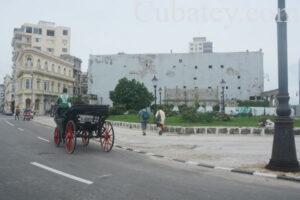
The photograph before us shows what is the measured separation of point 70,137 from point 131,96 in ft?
160

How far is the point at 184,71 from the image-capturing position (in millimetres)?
70312

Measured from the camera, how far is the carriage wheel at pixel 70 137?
12.3 metres

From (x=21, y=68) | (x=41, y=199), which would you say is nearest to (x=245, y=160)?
(x=41, y=199)

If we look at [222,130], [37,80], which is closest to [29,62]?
[37,80]

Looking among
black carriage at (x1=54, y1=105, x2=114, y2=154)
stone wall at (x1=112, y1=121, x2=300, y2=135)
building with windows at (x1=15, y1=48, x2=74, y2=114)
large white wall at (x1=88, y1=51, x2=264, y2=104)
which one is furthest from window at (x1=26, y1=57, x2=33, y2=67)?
black carriage at (x1=54, y1=105, x2=114, y2=154)

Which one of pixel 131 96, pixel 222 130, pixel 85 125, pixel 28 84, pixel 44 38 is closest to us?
pixel 85 125

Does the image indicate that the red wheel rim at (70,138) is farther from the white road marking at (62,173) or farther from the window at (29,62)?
the window at (29,62)

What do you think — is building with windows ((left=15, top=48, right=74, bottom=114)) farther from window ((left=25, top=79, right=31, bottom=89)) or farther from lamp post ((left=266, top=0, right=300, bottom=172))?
lamp post ((left=266, top=0, right=300, bottom=172))

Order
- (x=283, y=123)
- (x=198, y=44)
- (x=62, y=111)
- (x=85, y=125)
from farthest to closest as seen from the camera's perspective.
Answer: (x=198, y=44) → (x=62, y=111) → (x=85, y=125) → (x=283, y=123)

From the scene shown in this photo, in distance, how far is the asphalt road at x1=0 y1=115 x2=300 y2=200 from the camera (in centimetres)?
677

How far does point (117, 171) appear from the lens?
30.1ft

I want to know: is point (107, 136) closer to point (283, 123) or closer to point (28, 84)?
point (283, 123)

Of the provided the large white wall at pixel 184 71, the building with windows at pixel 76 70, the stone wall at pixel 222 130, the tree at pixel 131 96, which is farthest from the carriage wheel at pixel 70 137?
the building with windows at pixel 76 70

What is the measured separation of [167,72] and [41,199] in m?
64.9
